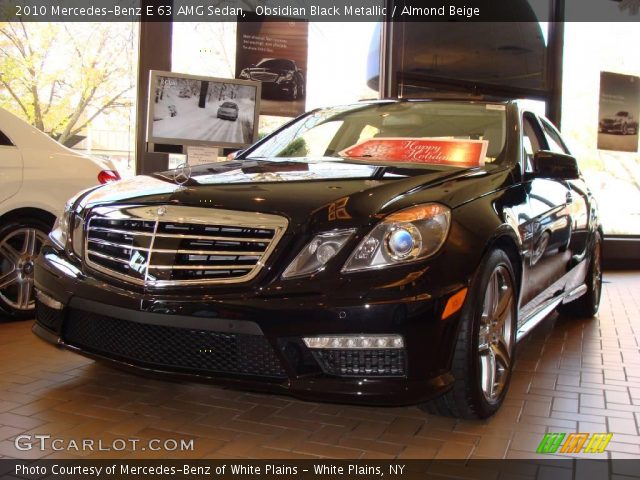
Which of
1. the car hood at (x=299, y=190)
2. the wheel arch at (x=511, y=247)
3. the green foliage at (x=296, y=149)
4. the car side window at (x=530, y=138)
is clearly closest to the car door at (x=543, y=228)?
the car side window at (x=530, y=138)

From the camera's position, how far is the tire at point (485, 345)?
2557 millimetres

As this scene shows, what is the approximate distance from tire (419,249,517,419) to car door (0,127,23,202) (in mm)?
3067

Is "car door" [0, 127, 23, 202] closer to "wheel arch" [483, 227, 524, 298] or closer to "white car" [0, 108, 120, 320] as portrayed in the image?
"white car" [0, 108, 120, 320]

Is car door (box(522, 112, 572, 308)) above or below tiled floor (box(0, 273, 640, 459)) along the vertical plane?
above

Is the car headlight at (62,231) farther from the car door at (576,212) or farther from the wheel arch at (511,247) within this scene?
the car door at (576,212)

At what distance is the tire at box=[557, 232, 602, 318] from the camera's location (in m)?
5.12

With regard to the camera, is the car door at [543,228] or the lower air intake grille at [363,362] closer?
the lower air intake grille at [363,362]

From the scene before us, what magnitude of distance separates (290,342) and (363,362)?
262mm

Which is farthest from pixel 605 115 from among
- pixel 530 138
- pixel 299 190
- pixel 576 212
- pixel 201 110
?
pixel 299 190

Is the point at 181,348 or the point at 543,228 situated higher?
the point at 543,228

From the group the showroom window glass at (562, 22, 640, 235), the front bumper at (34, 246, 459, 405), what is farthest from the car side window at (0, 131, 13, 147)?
the showroom window glass at (562, 22, 640, 235)

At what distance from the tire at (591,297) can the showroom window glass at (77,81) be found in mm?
4248

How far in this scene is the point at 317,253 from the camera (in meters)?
2.41

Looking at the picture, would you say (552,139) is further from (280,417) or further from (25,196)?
(25,196)
